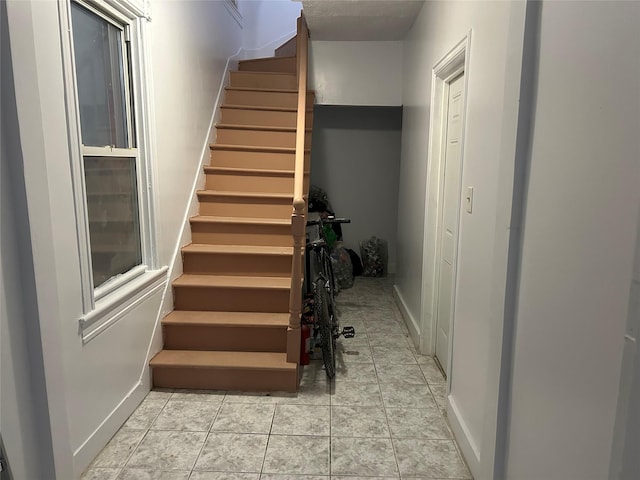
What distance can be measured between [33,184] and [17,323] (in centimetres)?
44

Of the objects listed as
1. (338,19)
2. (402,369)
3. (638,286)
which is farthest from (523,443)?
(338,19)

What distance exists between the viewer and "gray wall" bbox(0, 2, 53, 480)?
1222 millimetres

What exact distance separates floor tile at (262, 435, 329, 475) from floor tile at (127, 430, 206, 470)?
36 cm

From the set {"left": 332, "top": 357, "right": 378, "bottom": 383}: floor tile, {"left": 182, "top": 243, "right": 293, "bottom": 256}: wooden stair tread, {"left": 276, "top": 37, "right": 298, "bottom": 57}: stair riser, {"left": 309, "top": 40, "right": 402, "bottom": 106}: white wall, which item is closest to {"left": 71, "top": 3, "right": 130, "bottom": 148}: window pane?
{"left": 182, "top": 243, "right": 293, "bottom": 256}: wooden stair tread

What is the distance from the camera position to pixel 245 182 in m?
3.57

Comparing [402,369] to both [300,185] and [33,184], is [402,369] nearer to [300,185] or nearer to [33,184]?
[300,185]

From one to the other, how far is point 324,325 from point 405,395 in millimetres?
644

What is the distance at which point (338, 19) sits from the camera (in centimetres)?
348

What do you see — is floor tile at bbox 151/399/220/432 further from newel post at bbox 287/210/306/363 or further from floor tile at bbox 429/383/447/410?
floor tile at bbox 429/383/447/410

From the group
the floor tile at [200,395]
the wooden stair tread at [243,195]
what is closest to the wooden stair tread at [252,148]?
the wooden stair tread at [243,195]

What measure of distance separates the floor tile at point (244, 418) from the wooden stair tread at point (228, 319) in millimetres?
502

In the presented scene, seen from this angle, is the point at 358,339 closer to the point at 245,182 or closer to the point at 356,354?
the point at 356,354

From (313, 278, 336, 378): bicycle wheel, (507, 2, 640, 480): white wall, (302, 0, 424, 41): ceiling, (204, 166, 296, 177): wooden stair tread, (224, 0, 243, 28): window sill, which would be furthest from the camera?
(224, 0, 243, 28): window sill

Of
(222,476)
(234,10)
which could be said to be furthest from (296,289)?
(234,10)
